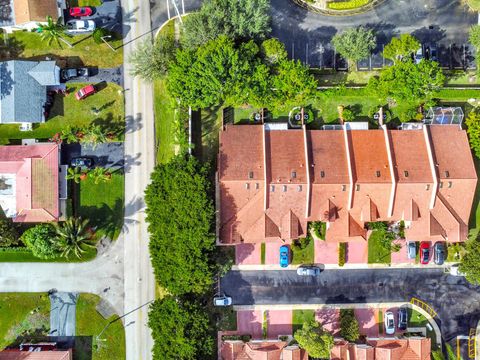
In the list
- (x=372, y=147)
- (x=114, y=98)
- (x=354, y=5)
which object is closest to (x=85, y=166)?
(x=114, y=98)

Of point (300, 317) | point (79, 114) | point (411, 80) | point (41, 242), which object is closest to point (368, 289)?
point (300, 317)

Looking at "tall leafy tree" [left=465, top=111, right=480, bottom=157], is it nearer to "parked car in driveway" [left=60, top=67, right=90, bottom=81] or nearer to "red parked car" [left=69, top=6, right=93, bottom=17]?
"parked car in driveway" [left=60, top=67, right=90, bottom=81]

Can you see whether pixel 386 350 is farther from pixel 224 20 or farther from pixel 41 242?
pixel 224 20

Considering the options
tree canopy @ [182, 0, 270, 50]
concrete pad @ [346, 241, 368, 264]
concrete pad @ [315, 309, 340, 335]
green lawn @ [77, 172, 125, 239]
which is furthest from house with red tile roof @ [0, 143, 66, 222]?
concrete pad @ [346, 241, 368, 264]

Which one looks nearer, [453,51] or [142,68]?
[142,68]

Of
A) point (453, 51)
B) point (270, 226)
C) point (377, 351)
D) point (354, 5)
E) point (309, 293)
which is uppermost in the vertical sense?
point (354, 5)

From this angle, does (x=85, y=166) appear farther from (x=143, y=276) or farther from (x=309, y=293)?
(x=309, y=293)

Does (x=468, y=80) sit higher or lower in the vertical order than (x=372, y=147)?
higher
